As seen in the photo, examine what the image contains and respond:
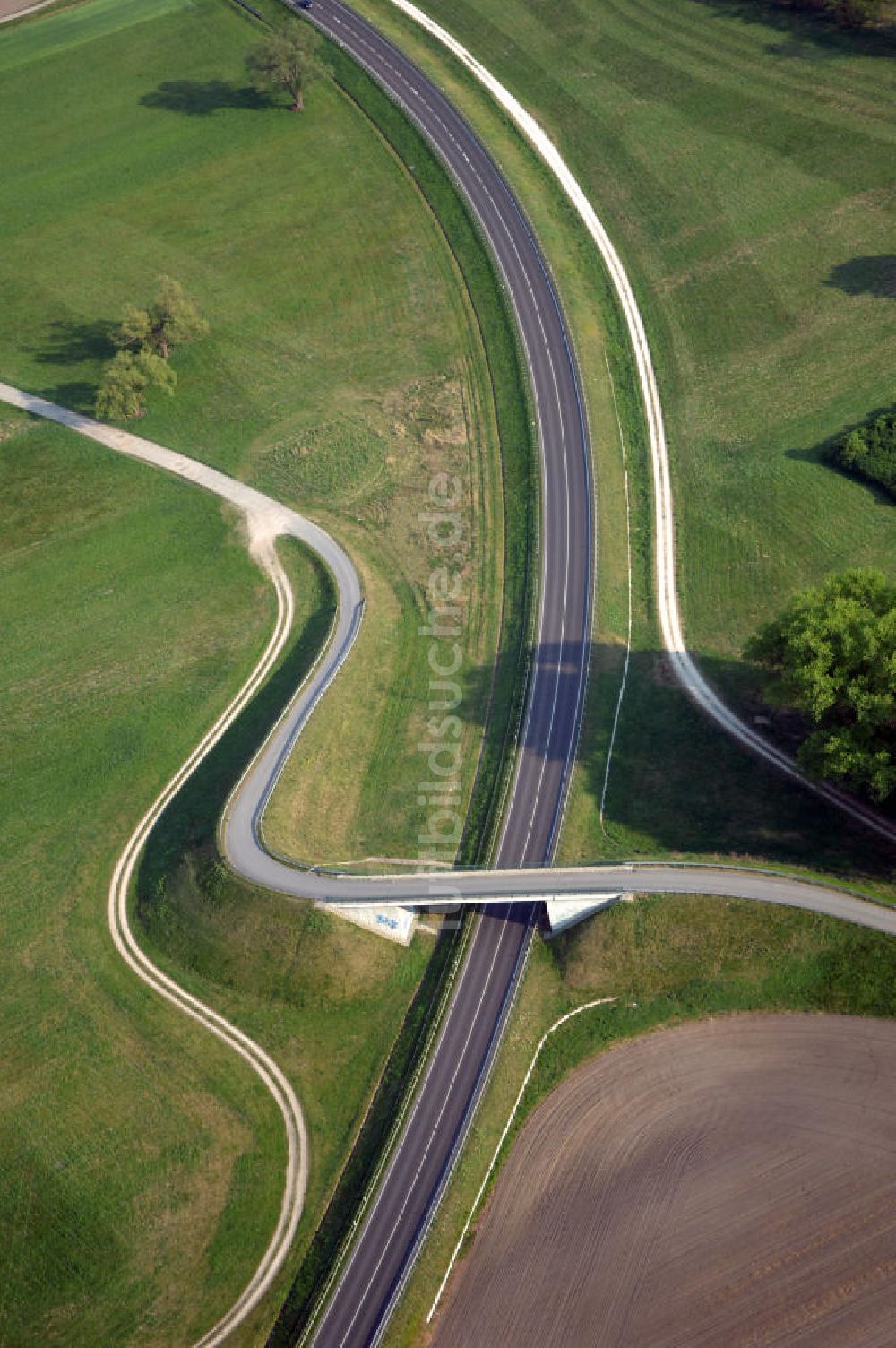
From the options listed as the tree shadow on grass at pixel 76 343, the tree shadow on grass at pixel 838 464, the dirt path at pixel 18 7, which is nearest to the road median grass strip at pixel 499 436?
the tree shadow on grass at pixel 838 464

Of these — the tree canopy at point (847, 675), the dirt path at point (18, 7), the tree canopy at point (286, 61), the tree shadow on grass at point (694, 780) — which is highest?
the dirt path at point (18, 7)

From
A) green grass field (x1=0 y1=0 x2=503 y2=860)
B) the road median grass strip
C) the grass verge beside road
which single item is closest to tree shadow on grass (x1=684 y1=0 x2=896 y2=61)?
the road median grass strip

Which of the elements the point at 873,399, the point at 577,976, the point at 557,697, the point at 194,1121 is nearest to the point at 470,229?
the point at 873,399

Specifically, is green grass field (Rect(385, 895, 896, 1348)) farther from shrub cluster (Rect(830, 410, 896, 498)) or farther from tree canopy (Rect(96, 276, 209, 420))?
tree canopy (Rect(96, 276, 209, 420))

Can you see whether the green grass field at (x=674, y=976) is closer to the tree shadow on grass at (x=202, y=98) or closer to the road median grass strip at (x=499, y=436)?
the road median grass strip at (x=499, y=436)

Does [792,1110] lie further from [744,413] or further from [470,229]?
[470,229]

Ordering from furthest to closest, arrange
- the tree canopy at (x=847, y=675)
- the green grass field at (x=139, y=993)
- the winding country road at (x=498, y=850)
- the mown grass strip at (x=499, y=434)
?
1. the mown grass strip at (x=499, y=434)
2. the tree canopy at (x=847, y=675)
3. the winding country road at (x=498, y=850)
4. the green grass field at (x=139, y=993)
